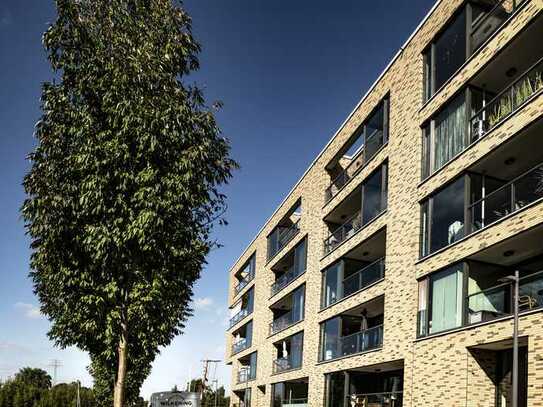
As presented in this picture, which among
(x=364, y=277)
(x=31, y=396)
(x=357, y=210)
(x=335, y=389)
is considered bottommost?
(x=31, y=396)

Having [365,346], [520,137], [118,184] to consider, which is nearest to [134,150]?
[118,184]

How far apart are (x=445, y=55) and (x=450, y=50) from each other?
34 cm

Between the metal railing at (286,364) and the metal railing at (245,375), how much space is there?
5999mm

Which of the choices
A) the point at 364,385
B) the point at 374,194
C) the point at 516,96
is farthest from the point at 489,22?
the point at 364,385

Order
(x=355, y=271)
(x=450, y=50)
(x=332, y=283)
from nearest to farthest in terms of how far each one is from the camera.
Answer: (x=450, y=50)
(x=355, y=271)
(x=332, y=283)

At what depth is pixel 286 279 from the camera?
38406 millimetres

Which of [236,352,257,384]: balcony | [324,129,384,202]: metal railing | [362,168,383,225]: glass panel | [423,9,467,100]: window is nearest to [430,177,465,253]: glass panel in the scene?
[423,9,467,100]: window

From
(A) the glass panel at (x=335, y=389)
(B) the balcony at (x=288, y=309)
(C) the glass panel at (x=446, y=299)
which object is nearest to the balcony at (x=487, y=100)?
(C) the glass panel at (x=446, y=299)

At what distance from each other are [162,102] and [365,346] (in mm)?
16383

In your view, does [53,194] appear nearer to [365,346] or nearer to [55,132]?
[55,132]

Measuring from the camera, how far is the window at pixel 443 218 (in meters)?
18.7

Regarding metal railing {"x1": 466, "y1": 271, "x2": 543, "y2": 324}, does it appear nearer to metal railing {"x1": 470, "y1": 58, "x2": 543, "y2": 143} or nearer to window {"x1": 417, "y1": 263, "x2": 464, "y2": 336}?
window {"x1": 417, "y1": 263, "x2": 464, "y2": 336}

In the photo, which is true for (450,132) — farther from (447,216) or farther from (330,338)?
(330,338)

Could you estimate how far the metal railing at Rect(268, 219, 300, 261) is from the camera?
1494 inches
